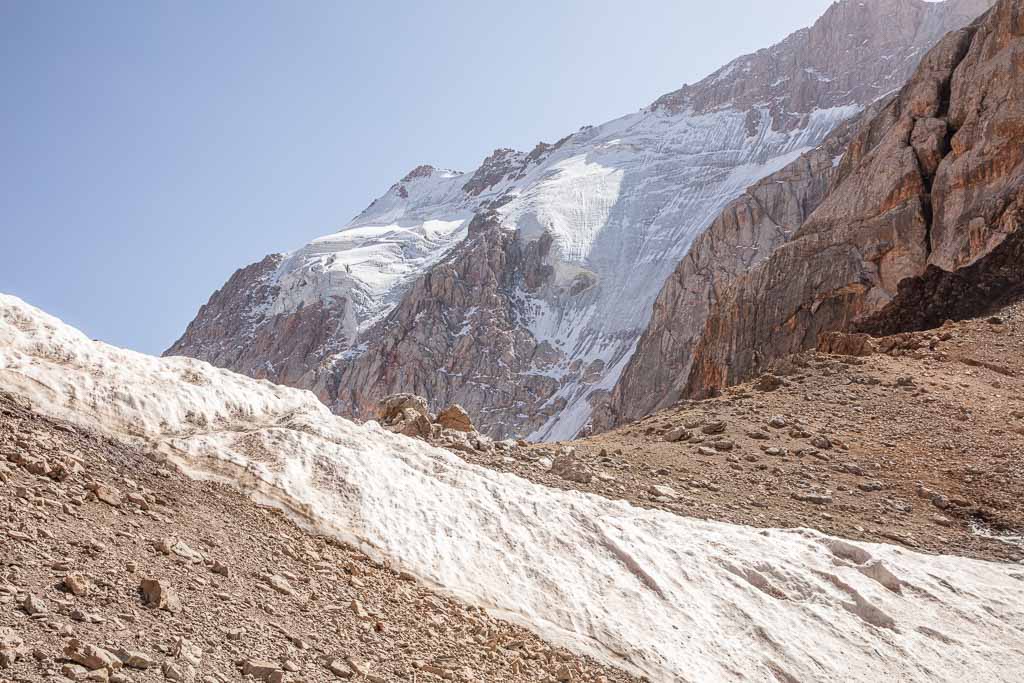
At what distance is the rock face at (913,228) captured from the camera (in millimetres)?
27203

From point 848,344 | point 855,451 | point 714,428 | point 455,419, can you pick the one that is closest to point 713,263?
point 848,344

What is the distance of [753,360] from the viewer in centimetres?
3164

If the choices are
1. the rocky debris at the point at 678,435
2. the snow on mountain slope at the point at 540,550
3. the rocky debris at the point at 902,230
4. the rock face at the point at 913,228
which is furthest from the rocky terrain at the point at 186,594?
the rock face at the point at 913,228

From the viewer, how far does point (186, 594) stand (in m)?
5.77

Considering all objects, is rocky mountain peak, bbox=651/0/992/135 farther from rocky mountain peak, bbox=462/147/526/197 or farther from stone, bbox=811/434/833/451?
stone, bbox=811/434/833/451

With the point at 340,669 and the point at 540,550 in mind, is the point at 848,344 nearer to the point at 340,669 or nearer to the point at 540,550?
the point at 540,550

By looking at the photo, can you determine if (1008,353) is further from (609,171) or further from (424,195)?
(424,195)

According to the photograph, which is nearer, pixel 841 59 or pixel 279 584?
pixel 279 584

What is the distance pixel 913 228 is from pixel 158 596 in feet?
102

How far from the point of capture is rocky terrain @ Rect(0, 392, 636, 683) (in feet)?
16.0

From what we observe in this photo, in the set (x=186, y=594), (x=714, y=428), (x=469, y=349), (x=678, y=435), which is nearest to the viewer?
(x=186, y=594)

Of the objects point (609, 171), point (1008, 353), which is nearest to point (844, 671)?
point (1008, 353)

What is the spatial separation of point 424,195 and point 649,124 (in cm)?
5071

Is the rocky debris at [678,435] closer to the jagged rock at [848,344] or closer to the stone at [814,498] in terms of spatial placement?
the stone at [814,498]
